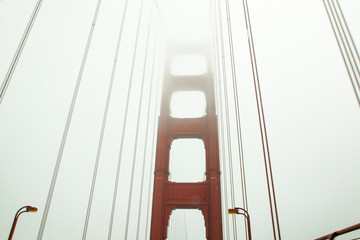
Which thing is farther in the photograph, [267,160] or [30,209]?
[267,160]

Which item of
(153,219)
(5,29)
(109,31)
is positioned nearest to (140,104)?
(109,31)

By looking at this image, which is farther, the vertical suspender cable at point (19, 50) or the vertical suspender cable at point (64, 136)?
the vertical suspender cable at point (64, 136)

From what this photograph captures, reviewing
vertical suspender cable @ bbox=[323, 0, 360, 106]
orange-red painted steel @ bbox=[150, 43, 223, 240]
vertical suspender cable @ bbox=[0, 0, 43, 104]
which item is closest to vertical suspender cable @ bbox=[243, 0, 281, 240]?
vertical suspender cable @ bbox=[323, 0, 360, 106]

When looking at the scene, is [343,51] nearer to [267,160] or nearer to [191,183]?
[267,160]

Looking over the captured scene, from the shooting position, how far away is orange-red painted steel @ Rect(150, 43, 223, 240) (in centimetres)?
526

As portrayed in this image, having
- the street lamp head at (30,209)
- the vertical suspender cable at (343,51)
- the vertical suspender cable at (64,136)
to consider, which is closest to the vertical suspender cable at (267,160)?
the vertical suspender cable at (343,51)

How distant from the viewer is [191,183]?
583cm

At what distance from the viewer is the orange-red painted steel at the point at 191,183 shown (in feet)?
17.3

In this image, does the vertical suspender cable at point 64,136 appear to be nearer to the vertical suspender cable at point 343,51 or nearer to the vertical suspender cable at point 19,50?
the vertical suspender cable at point 19,50

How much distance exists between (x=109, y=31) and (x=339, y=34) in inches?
116

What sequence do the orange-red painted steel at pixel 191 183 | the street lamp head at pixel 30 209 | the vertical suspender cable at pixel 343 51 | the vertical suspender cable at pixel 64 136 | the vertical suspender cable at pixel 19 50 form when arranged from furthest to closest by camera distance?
the orange-red painted steel at pixel 191 183 → the vertical suspender cable at pixel 64 136 → the street lamp head at pixel 30 209 → the vertical suspender cable at pixel 19 50 → the vertical suspender cable at pixel 343 51

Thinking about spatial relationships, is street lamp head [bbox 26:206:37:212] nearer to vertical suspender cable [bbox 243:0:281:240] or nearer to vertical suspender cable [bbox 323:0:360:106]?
vertical suspender cable [bbox 243:0:281:240]

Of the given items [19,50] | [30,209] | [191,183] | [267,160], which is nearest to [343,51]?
[267,160]

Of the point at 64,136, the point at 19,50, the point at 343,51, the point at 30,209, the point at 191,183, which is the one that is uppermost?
the point at 19,50
